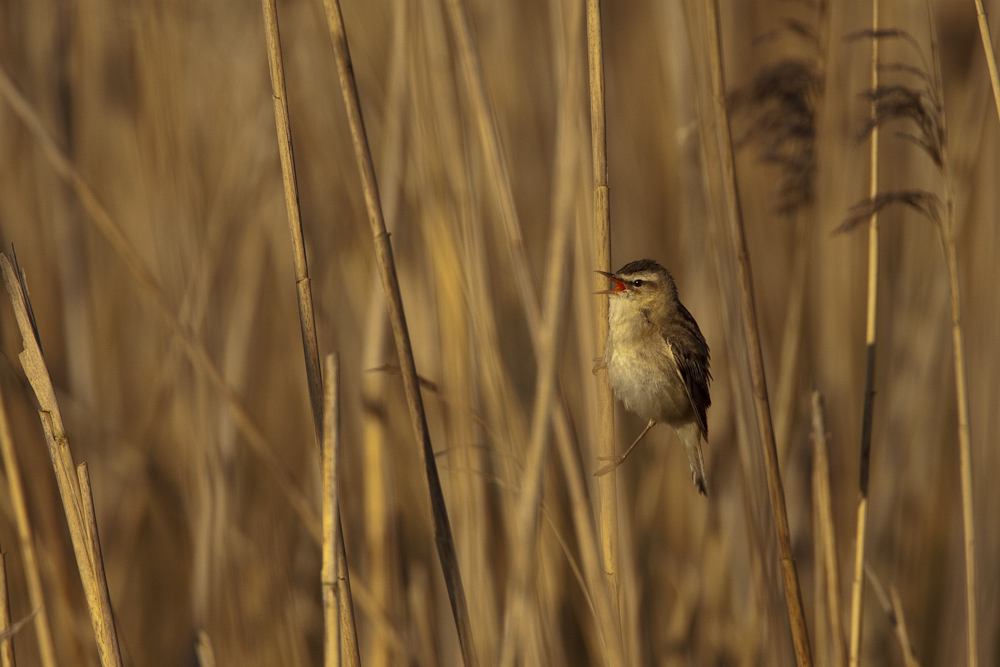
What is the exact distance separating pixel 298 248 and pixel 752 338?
0.80m

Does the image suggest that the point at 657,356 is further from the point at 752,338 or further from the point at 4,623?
the point at 4,623

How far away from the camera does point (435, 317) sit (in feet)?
7.30

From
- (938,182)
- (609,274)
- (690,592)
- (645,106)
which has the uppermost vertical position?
(645,106)

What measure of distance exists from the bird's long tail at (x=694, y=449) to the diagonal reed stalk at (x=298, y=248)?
100 cm

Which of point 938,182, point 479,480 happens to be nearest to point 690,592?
point 479,480

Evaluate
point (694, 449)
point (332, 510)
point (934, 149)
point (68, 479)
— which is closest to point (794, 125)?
point (934, 149)

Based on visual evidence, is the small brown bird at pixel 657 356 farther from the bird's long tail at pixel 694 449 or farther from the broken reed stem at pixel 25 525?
the broken reed stem at pixel 25 525

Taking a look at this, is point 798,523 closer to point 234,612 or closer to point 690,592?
point 690,592

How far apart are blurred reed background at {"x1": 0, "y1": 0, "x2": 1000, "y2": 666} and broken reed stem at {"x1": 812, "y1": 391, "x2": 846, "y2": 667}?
26cm

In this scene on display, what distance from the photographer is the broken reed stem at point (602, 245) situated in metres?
1.48

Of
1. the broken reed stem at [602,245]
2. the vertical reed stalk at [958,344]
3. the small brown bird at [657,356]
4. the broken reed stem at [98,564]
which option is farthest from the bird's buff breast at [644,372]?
the broken reed stem at [98,564]

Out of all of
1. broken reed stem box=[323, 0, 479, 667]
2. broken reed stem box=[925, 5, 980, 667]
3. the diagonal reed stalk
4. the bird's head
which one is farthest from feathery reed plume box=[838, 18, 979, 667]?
the diagonal reed stalk

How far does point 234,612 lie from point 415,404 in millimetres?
1248

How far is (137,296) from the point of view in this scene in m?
3.22
